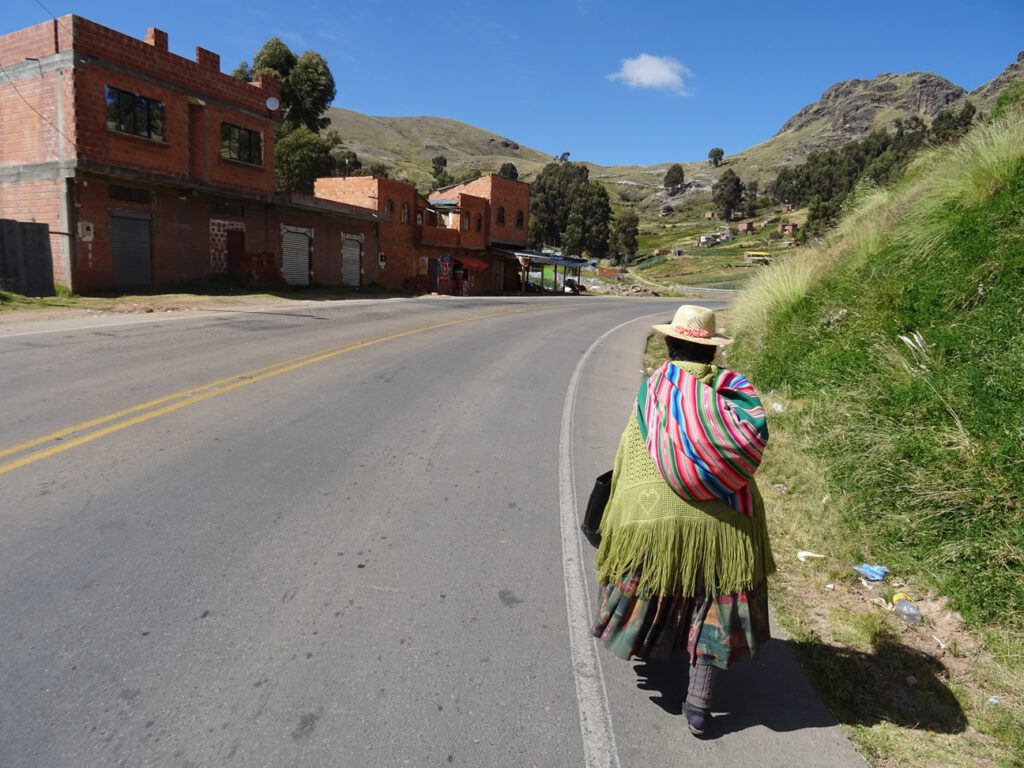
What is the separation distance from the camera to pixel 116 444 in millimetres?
5887

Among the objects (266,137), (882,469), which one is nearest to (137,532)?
(882,469)

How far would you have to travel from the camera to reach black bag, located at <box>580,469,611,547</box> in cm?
341

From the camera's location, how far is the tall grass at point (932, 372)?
4152 mm

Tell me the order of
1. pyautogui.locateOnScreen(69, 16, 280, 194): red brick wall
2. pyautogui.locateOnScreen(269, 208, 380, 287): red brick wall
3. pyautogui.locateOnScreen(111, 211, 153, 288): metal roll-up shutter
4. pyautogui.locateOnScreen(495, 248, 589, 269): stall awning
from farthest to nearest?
pyautogui.locateOnScreen(495, 248, 589, 269): stall awning < pyautogui.locateOnScreen(269, 208, 380, 287): red brick wall < pyautogui.locateOnScreen(111, 211, 153, 288): metal roll-up shutter < pyautogui.locateOnScreen(69, 16, 280, 194): red brick wall

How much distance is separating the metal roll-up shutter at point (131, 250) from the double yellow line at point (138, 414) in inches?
595

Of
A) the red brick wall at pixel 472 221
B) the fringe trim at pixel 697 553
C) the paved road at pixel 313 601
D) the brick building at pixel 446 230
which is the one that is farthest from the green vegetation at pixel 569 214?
the fringe trim at pixel 697 553

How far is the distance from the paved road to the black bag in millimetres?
579

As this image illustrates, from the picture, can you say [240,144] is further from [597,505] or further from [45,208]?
[597,505]

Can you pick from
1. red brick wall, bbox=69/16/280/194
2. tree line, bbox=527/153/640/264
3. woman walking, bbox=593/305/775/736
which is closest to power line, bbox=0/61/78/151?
red brick wall, bbox=69/16/280/194

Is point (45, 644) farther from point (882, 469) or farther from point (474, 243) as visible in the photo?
point (474, 243)

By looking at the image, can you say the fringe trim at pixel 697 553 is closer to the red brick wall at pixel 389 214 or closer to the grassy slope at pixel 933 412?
the grassy slope at pixel 933 412

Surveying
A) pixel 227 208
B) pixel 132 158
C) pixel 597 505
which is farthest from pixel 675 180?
pixel 597 505

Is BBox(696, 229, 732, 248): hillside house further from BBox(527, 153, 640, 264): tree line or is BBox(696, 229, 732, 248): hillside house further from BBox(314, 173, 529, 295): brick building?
BBox(314, 173, 529, 295): brick building

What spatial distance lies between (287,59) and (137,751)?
59.4 m
